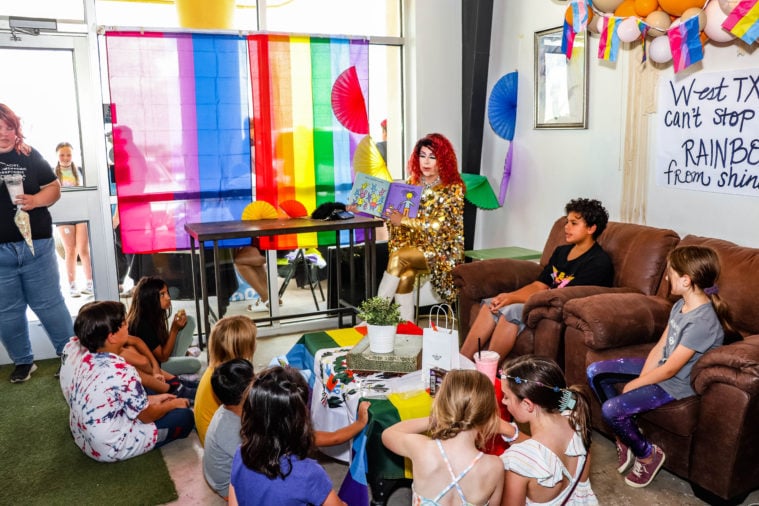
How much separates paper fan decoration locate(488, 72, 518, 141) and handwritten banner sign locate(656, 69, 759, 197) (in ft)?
3.92

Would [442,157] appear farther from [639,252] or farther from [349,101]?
[639,252]

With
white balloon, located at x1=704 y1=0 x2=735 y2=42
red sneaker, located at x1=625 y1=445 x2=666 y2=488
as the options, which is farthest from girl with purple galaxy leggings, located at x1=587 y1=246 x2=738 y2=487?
white balloon, located at x1=704 y1=0 x2=735 y2=42

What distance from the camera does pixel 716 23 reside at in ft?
9.53

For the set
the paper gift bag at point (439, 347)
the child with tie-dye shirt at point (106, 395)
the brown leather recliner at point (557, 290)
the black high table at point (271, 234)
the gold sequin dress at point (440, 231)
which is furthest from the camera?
the gold sequin dress at point (440, 231)

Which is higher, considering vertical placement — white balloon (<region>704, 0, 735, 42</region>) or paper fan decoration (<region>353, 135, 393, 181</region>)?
white balloon (<region>704, 0, 735, 42</region>)

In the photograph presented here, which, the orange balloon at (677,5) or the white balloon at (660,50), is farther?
the white balloon at (660,50)

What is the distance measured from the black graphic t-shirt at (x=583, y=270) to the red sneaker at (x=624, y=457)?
2.91ft

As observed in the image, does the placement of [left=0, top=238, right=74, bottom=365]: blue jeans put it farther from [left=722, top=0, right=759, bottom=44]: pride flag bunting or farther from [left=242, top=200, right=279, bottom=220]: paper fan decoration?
[left=722, top=0, right=759, bottom=44]: pride flag bunting

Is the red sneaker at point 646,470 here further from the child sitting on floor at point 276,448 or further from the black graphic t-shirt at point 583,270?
the child sitting on floor at point 276,448

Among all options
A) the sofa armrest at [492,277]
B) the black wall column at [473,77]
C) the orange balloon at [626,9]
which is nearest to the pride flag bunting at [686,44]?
the orange balloon at [626,9]

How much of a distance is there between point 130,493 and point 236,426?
654 millimetres

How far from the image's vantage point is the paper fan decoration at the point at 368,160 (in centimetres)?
457

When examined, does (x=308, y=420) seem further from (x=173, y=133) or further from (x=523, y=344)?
(x=173, y=133)

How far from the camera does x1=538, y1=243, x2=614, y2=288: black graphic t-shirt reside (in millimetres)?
3316
